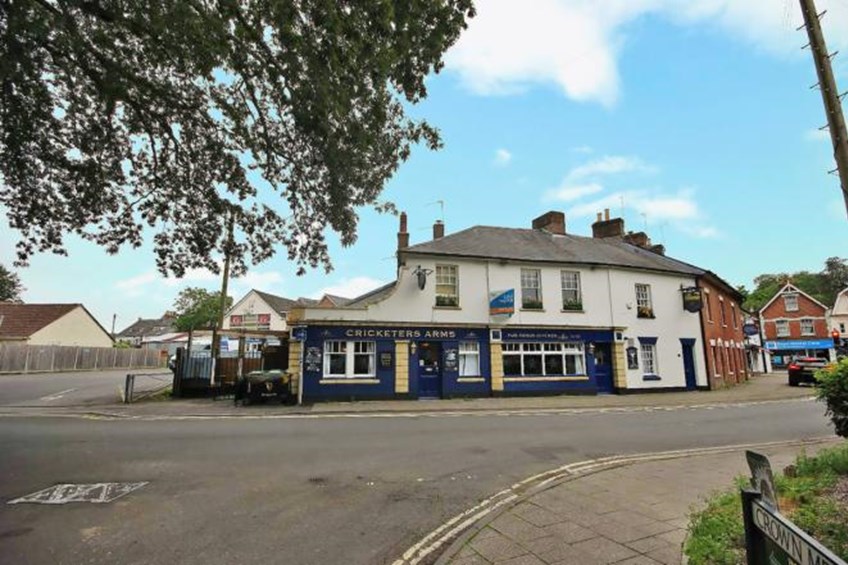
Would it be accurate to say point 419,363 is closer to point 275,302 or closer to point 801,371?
point 801,371

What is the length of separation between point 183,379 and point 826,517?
2282cm

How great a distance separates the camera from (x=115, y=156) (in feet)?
39.7

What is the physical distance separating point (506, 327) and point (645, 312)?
8326 millimetres

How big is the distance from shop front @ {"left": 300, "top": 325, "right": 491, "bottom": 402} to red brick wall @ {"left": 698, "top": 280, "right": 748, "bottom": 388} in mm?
14076

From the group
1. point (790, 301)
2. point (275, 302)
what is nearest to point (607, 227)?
point (275, 302)

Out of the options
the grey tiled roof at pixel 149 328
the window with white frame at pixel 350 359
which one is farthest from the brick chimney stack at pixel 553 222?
the grey tiled roof at pixel 149 328

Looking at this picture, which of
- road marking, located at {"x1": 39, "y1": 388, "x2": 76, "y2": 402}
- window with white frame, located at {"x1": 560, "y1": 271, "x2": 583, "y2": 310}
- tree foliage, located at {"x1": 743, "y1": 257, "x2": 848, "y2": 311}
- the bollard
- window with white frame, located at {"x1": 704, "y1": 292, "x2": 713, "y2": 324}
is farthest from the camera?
tree foliage, located at {"x1": 743, "y1": 257, "x2": 848, "y2": 311}

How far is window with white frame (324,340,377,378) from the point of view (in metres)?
20.8

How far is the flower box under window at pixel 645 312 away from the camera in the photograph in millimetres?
25781

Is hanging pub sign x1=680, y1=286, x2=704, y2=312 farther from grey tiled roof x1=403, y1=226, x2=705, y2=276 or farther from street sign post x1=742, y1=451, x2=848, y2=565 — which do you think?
street sign post x1=742, y1=451, x2=848, y2=565

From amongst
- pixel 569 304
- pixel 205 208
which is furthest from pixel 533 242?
pixel 205 208

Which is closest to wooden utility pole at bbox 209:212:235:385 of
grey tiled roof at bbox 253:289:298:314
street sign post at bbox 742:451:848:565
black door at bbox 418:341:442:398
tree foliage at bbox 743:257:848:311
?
black door at bbox 418:341:442:398

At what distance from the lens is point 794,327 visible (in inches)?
2297

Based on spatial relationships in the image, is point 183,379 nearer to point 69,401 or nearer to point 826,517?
point 69,401
